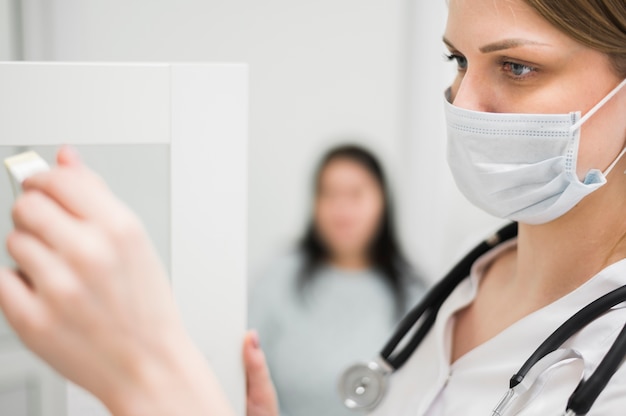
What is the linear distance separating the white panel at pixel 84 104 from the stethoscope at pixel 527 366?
0.54 meters

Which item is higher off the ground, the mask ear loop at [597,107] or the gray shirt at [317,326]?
the mask ear loop at [597,107]

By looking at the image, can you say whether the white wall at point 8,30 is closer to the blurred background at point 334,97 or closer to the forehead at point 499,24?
the blurred background at point 334,97

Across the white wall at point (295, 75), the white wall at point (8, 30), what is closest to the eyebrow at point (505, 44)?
the white wall at point (8, 30)

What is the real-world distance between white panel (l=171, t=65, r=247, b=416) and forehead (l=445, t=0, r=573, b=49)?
32 centimetres

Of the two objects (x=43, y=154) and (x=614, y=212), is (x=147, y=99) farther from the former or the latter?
(x=614, y=212)

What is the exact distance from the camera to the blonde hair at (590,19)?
856mm

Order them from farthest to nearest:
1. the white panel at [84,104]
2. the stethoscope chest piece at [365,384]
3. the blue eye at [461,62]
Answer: the stethoscope chest piece at [365,384]
the blue eye at [461,62]
the white panel at [84,104]

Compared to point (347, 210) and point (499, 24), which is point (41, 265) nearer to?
point (499, 24)

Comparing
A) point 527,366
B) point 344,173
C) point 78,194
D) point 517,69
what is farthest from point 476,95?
point 344,173

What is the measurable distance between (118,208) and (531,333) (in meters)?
0.69

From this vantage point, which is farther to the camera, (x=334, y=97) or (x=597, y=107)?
(x=334, y=97)

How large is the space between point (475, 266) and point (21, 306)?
0.89m

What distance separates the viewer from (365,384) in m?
1.21

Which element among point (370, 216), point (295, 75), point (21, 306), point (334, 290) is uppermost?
point (295, 75)
